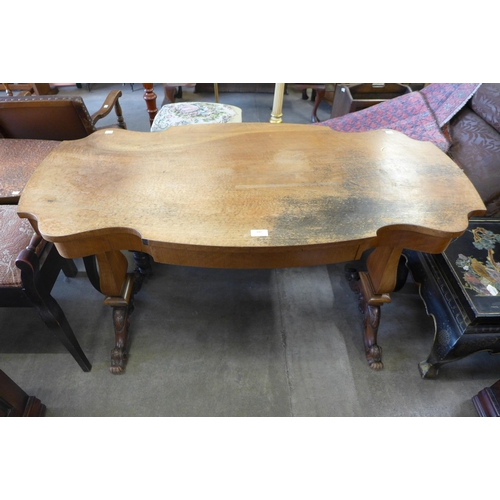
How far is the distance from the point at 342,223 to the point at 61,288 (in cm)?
155

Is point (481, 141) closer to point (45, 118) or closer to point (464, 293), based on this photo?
point (464, 293)

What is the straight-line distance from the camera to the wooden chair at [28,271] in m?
0.98

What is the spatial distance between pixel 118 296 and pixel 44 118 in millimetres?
1100

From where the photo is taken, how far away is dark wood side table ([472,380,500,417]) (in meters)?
1.21

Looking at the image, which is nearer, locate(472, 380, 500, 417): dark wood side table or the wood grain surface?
the wood grain surface

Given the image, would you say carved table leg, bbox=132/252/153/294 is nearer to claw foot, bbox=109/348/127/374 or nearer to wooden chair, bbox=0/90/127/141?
claw foot, bbox=109/348/127/374

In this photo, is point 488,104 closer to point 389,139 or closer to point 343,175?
point 389,139

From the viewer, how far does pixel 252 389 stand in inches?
51.9

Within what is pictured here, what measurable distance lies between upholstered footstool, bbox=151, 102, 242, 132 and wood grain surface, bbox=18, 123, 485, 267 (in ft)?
2.81

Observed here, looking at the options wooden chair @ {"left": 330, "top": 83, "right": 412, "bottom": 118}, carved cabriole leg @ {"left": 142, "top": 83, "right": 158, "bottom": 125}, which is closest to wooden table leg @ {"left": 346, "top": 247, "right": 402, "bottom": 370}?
wooden chair @ {"left": 330, "top": 83, "right": 412, "bottom": 118}

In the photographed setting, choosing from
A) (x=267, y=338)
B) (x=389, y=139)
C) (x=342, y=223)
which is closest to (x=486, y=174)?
(x=389, y=139)

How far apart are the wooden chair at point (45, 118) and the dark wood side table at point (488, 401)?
2.18 metres

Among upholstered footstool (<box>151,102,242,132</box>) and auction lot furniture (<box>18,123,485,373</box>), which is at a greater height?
auction lot furniture (<box>18,123,485,373</box>)

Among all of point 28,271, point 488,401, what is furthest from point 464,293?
point 28,271
